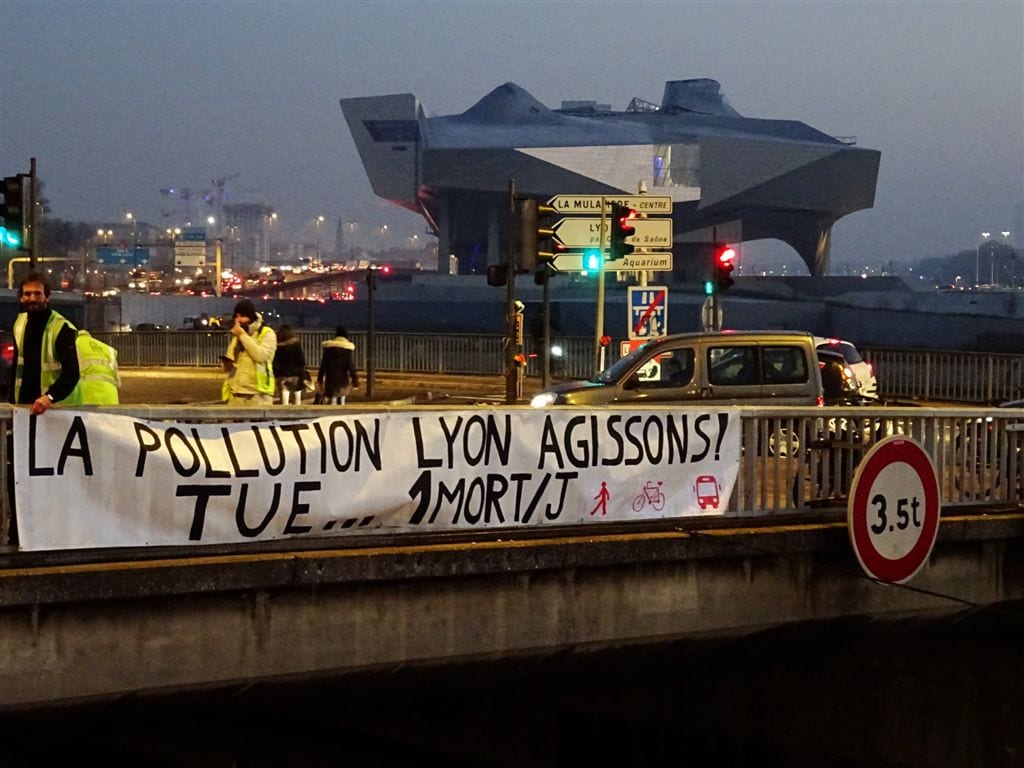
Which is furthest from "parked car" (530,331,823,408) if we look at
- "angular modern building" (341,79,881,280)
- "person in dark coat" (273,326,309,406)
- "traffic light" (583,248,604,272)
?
"angular modern building" (341,79,881,280)

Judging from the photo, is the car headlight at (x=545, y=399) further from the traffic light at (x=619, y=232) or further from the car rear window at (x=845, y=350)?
the car rear window at (x=845, y=350)

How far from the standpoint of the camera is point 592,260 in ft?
66.6

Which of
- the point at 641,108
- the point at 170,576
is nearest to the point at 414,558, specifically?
the point at 170,576

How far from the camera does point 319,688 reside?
7.82 metres

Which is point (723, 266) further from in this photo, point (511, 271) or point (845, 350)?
point (511, 271)

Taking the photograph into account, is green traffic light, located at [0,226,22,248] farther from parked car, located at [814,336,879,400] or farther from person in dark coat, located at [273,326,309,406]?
parked car, located at [814,336,879,400]

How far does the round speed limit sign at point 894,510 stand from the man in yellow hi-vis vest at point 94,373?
489cm

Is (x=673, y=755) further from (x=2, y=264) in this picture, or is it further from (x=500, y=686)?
(x=2, y=264)

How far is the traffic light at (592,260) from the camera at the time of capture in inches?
781

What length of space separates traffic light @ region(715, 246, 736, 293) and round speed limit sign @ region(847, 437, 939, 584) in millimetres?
14156

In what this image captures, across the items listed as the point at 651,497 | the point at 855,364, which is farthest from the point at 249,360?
the point at 855,364

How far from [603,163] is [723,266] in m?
73.6

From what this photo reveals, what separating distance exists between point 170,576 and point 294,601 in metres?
0.75

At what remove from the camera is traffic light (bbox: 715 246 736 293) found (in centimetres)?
2373
